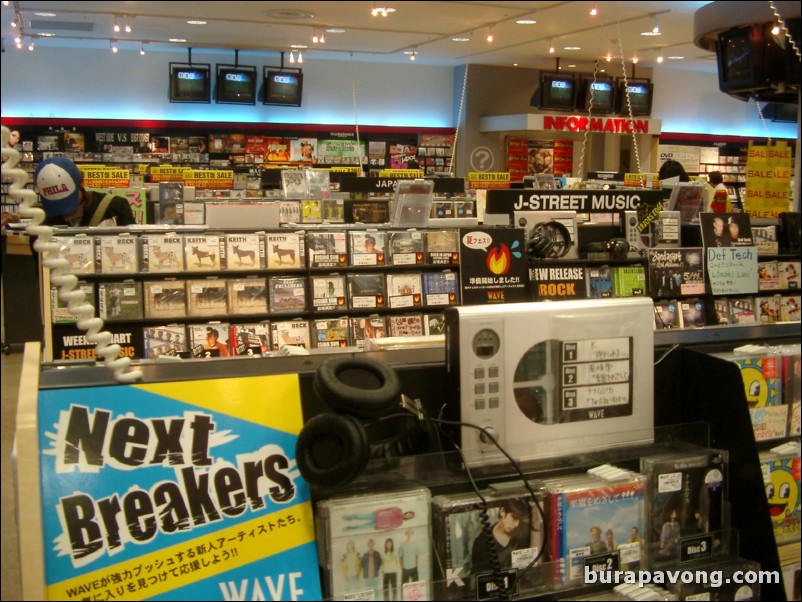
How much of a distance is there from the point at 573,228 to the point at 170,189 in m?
4.87

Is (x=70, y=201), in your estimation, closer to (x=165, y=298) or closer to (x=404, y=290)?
(x=165, y=298)

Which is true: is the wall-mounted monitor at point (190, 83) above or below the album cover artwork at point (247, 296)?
above

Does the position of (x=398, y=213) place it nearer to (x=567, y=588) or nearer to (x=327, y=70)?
(x=567, y=588)

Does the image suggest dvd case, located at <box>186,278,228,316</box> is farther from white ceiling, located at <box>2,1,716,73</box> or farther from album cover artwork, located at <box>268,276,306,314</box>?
white ceiling, located at <box>2,1,716,73</box>

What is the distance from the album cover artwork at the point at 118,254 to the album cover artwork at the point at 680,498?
150 inches

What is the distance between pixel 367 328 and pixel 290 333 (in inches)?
19.8

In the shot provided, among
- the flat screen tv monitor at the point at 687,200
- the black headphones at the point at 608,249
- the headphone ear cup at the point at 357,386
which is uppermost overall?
the flat screen tv monitor at the point at 687,200

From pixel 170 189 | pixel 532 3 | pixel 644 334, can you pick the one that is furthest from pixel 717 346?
pixel 532 3

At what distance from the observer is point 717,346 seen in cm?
179

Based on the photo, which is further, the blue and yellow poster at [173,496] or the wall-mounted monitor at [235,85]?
the wall-mounted monitor at [235,85]

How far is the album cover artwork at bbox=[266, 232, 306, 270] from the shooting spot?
16.2ft

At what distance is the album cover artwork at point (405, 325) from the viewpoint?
519cm

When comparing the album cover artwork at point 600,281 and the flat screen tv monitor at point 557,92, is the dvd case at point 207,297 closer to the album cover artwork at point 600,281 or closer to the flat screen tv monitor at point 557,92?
the album cover artwork at point 600,281

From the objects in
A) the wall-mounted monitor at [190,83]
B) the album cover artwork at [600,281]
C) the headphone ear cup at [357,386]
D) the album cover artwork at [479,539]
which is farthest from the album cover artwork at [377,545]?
the wall-mounted monitor at [190,83]
